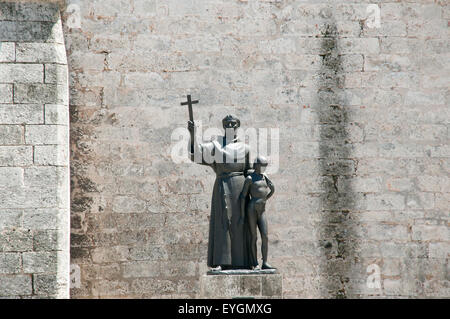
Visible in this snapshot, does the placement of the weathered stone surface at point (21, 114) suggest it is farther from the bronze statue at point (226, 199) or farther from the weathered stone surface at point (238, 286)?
the weathered stone surface at point (238, 286)

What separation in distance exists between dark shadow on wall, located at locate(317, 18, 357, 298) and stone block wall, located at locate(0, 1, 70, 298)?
2510mm

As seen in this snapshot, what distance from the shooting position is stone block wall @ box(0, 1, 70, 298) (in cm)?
678

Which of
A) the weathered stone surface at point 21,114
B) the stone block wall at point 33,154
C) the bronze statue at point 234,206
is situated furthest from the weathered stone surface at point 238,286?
the weathered stone surface at point 21,114

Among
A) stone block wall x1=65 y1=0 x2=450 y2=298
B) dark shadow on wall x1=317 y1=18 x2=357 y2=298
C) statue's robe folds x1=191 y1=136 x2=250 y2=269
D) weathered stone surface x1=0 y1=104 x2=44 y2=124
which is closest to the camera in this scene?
statue's robe folds x1=191 y1=136 x2=250 y2=269

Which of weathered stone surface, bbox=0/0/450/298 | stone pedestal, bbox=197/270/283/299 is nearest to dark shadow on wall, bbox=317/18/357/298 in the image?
weathered stone surface, bbox=0/0/450/298

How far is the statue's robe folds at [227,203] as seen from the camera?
21.2 feet

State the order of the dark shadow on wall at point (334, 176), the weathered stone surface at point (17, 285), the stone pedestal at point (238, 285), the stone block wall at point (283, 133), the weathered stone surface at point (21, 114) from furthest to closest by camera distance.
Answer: the dark shadow on wall at point (334, 176)
the stone block wall at point (283, 133)
the weathered stone surface at point (21, 114)
the weathered stone surface at point (17, 285)
the stone pedestal at point (238, 285)

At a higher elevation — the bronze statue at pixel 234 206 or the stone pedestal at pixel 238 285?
the bronze statue at pixel 234 206

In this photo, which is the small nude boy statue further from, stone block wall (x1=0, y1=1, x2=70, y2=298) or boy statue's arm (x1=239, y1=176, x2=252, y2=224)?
stone block wall (x1=0, y1=1, x2=70, y2=298)

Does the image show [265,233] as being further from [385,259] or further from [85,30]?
[85,30]

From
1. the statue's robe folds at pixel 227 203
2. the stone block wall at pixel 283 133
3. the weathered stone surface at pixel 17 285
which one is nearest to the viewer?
the statue's robe folds at pixel 227 203

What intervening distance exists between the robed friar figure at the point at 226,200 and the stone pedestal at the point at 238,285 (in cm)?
18

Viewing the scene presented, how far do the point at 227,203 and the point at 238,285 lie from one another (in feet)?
2.14
